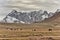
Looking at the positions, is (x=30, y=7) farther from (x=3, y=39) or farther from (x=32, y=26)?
(x=3, y=39)

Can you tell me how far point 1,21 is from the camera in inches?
551

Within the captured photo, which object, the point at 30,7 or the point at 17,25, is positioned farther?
the point at 17,25

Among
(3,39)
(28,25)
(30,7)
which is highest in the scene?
(30,7)

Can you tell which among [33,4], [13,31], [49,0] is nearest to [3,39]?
[13,31]

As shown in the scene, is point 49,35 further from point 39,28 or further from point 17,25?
point 17,25

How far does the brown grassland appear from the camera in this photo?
13289 millimetres

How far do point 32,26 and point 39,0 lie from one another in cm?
179

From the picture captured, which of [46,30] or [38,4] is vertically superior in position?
[38,4]

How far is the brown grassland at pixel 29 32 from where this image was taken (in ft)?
43.6

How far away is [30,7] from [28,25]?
4.02 ft

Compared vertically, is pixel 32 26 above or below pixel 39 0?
below

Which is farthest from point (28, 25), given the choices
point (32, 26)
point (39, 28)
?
point (39, 28)

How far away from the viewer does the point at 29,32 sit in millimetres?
13938

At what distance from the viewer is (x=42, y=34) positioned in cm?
1357
